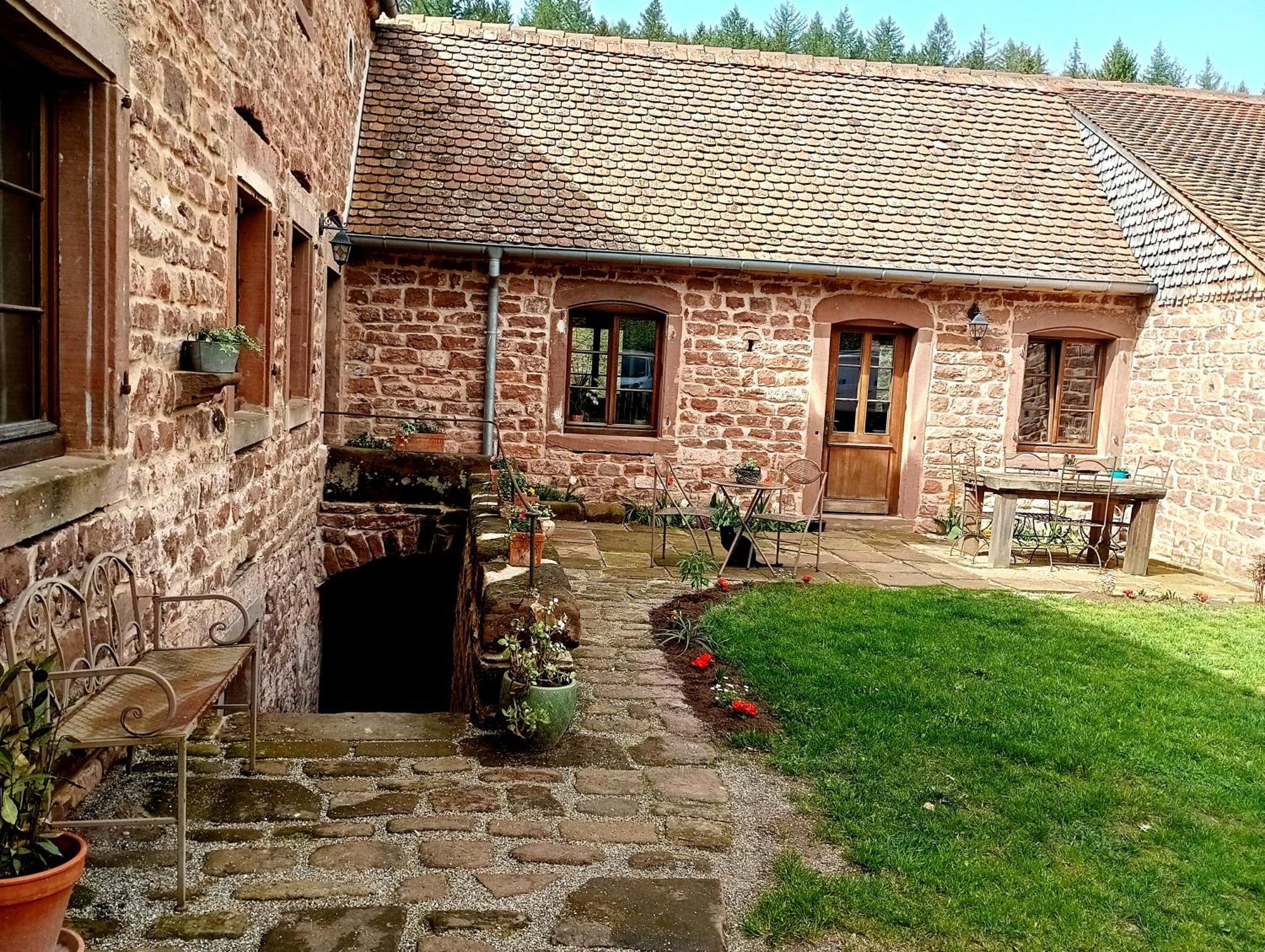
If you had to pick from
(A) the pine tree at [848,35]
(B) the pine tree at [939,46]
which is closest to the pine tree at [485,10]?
(A) the pine tree at [848,35]

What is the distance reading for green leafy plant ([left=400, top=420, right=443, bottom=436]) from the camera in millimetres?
10109

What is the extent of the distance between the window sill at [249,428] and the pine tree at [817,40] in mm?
28491

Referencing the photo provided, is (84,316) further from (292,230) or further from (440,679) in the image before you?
(440,679)

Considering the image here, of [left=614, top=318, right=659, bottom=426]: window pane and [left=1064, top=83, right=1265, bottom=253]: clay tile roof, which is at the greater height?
[left=1064, top=83, right=1265, bottom=253]: clay tile roof

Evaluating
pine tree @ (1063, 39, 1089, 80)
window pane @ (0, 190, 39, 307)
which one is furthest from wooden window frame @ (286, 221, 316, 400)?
pine tree @ (1063, 39, 1089, 80)

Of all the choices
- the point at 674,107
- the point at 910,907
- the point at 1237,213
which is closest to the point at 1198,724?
the point at 910,907

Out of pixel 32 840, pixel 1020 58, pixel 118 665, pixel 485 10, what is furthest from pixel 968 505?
pixel 1020 58

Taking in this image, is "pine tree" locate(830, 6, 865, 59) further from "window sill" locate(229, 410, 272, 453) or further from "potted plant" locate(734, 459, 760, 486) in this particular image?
"window sill" locate(229, 410, 272, 453)

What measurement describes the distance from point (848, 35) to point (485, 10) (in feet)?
44.2

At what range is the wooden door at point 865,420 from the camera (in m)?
11.5

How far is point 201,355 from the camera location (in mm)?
4387

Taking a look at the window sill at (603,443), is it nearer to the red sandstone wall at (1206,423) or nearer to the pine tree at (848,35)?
the red sandstone wall at (1206,423)

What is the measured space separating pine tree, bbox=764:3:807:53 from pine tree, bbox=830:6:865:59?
1.18 m

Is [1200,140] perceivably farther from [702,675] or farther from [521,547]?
[521,547]
